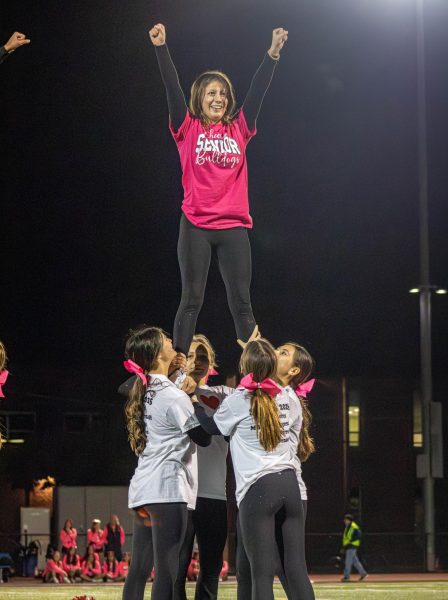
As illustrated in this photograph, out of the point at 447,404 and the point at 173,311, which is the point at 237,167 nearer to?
the point at 173,311

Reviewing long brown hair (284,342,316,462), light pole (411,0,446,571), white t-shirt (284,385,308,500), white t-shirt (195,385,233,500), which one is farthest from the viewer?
light pole (411,0,446,571)

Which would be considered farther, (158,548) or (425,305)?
(425,305)

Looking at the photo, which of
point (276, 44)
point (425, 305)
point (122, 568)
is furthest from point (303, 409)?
point (122, 568)

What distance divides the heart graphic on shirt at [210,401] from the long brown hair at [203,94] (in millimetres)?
2440

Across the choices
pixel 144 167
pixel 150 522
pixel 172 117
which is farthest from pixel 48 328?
pixel 150 522

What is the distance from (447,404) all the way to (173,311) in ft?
41.2

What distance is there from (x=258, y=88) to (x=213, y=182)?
0.86 m

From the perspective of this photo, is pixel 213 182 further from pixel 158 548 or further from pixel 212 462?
pixel 158 548

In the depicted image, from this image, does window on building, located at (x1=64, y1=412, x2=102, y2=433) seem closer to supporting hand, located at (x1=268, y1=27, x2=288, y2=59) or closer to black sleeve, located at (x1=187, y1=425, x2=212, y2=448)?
supporting hand, located at (x1=268, y1=27, x2=288, y2=59)

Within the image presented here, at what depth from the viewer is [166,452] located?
670 cm

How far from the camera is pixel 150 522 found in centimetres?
666

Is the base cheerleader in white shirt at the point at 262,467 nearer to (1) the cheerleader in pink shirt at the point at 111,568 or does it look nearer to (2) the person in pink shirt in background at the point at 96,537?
(1) the cheerleader in pink shirt at the point at 111,568

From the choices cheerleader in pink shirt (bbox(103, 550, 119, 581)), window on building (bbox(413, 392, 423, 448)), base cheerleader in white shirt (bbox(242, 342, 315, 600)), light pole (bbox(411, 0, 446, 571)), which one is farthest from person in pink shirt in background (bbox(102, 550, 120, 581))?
base cheerleader in white shirt (bbox(242, 342, 315, 600))

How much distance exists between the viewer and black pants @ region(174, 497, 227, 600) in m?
7.01
